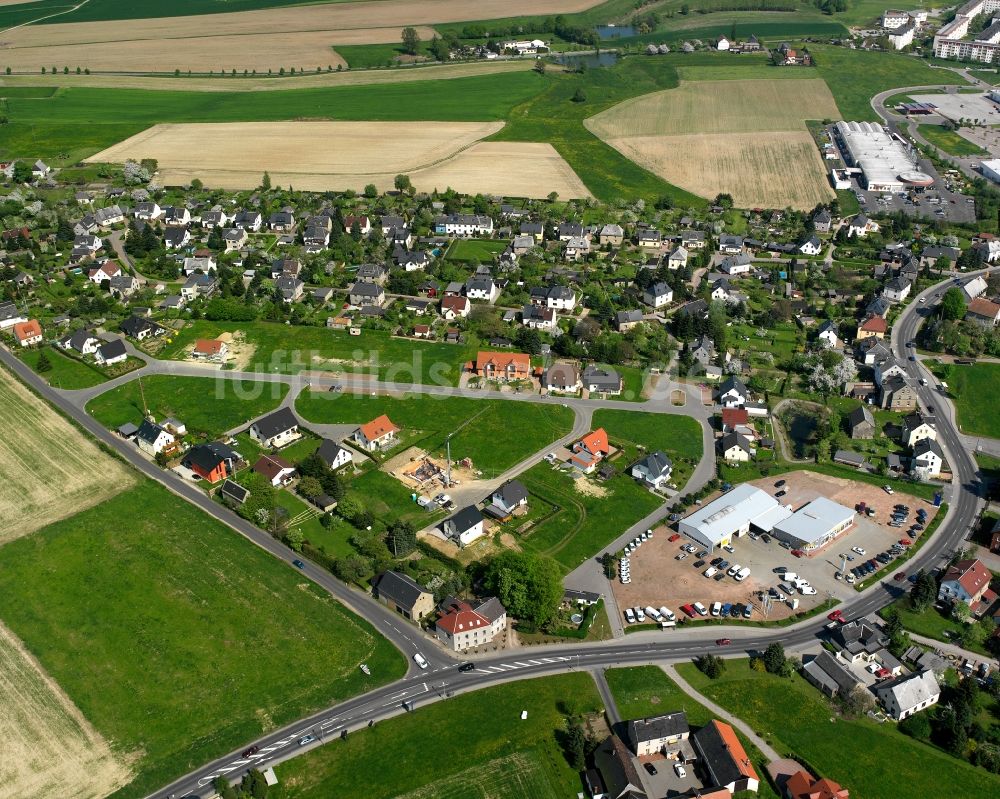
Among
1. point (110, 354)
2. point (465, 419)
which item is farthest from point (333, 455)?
point (110, 354)

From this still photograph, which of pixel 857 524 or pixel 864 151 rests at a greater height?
pixel 864 151

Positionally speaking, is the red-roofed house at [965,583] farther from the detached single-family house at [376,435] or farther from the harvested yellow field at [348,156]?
the harvested yellow field at [348,156]

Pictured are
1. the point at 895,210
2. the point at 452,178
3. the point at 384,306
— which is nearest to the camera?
the point at 384,306

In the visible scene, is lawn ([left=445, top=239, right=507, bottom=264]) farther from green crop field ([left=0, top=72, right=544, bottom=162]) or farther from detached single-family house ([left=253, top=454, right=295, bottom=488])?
green crop field ([left=0, top=72, right=544, bottom=162])

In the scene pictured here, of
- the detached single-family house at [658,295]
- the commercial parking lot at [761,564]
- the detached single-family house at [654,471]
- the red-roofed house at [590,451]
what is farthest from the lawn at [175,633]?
the detached single-family house at [658,295]

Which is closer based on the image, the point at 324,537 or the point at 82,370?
the point at 324,537

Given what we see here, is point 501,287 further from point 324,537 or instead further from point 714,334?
point 324,537

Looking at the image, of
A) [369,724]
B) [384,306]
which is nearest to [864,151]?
[384,306]
